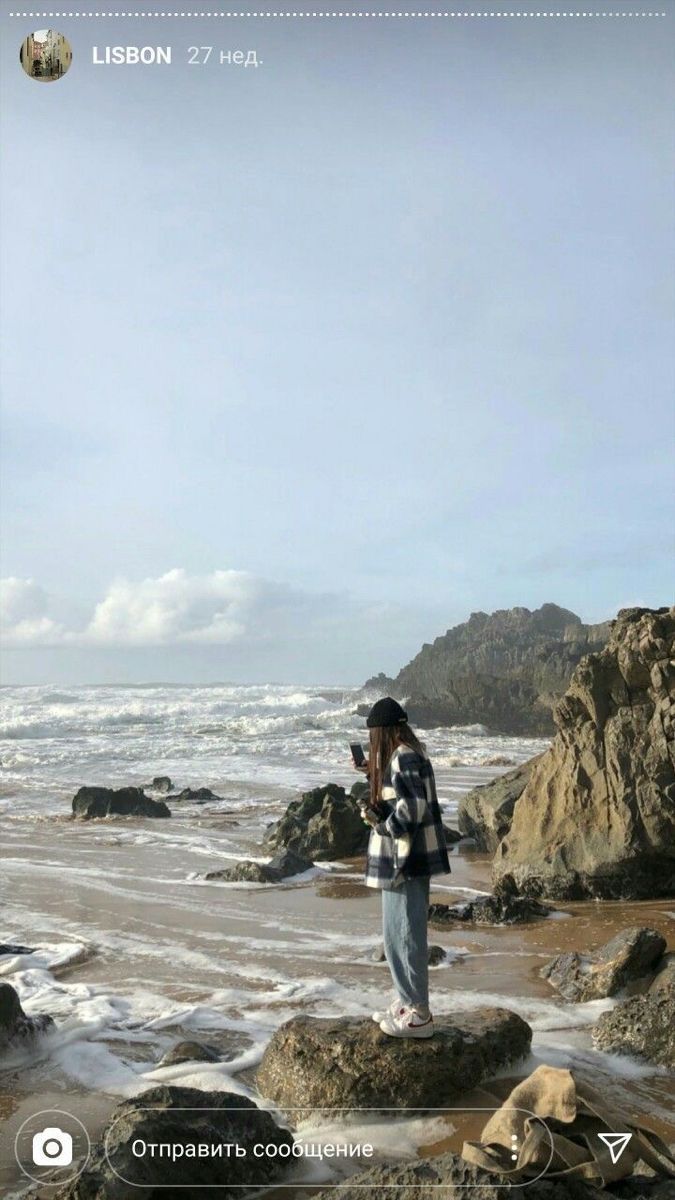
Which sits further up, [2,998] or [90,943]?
[2,998]

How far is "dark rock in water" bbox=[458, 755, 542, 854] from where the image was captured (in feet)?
35.0

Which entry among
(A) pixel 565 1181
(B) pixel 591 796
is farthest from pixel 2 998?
(B) pixel 591 796

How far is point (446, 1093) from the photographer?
12.8ft

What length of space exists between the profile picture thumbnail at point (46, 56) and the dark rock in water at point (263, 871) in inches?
298

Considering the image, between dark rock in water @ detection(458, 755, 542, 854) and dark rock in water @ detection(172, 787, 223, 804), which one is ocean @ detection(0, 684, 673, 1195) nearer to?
dark rock in water @ detection(458, 755, 542, 854)

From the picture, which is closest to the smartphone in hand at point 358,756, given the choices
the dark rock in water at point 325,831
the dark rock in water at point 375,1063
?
the dark rock in water at point 375,1063

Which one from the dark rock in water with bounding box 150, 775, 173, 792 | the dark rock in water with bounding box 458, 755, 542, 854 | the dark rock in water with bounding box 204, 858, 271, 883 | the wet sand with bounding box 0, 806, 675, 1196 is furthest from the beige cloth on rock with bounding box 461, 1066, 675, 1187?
the dark rock in water with bounding box 150, 775, 173, 792

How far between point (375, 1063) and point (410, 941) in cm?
55

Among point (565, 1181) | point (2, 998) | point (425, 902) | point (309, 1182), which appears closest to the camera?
point (565, 1181)

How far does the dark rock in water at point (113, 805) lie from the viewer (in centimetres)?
1452

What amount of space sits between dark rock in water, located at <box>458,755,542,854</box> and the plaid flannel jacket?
22.0ft

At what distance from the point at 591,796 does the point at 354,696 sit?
5191 cm

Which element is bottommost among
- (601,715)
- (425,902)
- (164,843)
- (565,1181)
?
(164,843)

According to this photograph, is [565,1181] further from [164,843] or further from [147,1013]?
[164,843]
